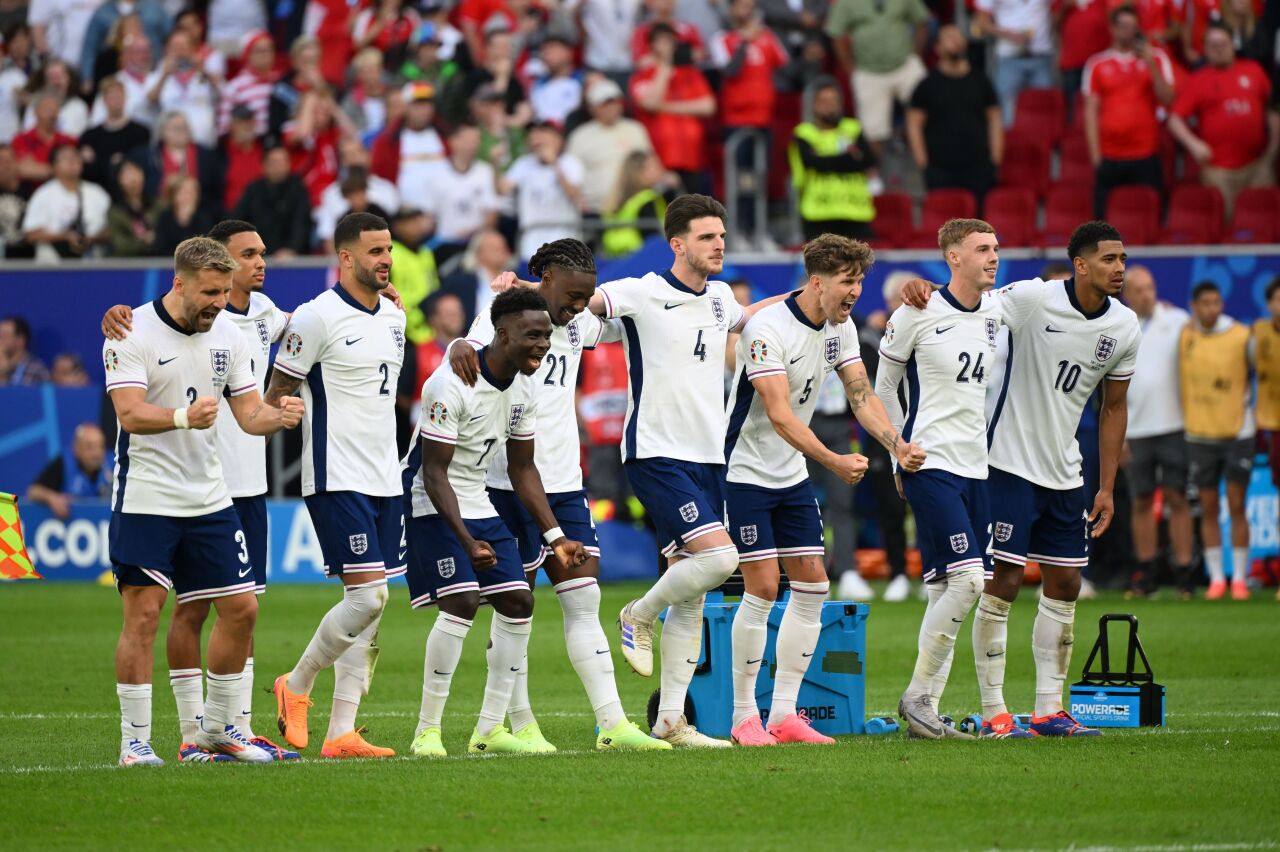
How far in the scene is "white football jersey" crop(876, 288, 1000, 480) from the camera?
10.8 m

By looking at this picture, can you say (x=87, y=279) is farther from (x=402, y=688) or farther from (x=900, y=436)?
(x=900, y=436)

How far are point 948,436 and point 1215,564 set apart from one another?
9346mm

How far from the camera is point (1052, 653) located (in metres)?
11.0

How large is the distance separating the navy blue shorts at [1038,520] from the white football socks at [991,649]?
0.28 meters

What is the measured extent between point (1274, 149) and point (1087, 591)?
20.7ft

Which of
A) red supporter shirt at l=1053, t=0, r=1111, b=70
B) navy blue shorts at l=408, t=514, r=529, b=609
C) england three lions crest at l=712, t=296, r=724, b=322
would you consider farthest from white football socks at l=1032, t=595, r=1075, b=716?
red supporter shirt at l=1053, t=0, r=1111, b=70

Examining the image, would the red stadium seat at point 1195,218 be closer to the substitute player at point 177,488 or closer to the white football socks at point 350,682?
the white football socks at point 350,682

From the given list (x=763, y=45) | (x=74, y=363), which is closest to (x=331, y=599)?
(x=74, y=363)

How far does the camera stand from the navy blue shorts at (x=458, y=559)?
9.94 m

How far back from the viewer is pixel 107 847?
296 inches

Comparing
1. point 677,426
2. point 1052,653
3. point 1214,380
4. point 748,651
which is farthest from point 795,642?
point 1214,380

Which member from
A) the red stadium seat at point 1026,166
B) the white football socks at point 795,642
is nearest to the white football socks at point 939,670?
the white football socks at point 795,642

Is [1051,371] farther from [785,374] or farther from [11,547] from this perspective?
[11,547]

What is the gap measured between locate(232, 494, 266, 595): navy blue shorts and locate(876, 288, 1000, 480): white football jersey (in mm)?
3615
